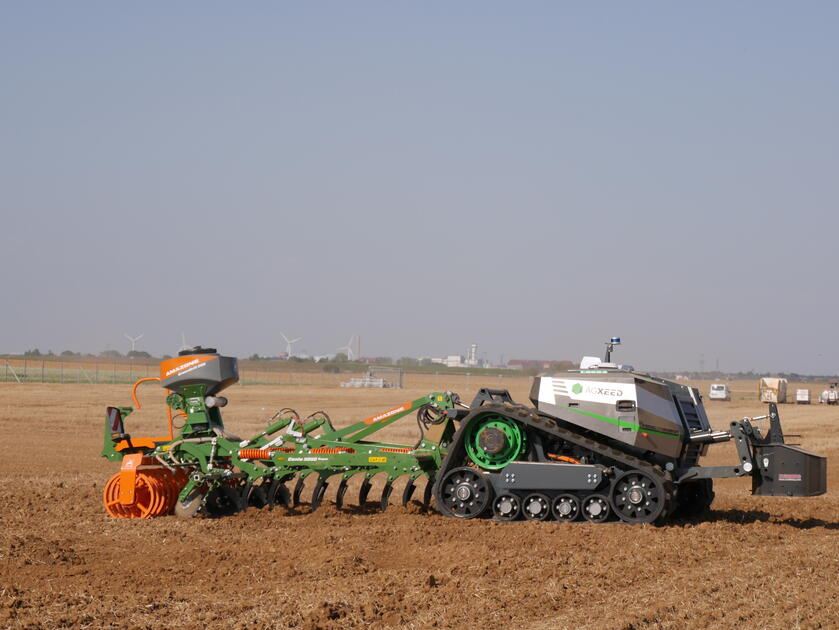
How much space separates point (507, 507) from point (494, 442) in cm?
75

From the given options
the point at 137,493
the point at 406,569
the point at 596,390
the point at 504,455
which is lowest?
the point at 406,569

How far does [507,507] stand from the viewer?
11312mm

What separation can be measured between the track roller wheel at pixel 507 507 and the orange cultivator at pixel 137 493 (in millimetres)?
3976

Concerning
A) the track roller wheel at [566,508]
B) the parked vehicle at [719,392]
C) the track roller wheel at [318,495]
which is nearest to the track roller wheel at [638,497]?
the track roller wheel at [566,508]

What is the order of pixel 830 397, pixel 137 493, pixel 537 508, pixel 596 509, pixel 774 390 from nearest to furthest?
pixel 596 509 → pixel 537 508 → pixel 137 493 → pixel 830 397 → pixel 774 390

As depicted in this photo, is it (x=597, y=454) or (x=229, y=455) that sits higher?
(x=597, y=454)

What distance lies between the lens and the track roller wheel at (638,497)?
10.8 meters

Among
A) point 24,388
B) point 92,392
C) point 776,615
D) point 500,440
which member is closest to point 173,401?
point 500,440

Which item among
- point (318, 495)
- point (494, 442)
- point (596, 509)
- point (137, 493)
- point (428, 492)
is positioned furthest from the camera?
point (318, 495)

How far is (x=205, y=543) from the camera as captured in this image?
1019 cm

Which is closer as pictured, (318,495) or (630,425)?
(630,425)

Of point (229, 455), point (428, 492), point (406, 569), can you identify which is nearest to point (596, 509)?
point (428, 492)

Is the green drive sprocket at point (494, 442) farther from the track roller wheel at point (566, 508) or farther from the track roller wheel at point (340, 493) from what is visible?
the track roller wheel at point (340, 493)

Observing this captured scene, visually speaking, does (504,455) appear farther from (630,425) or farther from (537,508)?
(630,425)
